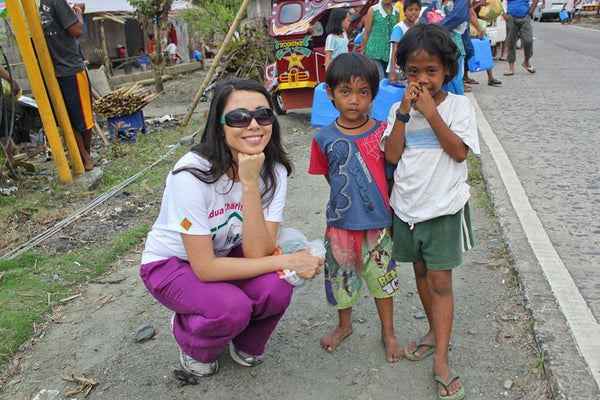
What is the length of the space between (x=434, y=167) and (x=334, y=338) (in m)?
1.01

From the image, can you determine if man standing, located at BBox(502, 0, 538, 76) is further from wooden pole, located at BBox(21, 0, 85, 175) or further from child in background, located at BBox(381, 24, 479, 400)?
child in background, located at BBox(381, 24, 479, 400)

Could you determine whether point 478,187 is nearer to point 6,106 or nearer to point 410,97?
point 410,97

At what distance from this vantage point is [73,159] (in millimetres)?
5434

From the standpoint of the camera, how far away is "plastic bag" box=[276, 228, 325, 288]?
2.36 m

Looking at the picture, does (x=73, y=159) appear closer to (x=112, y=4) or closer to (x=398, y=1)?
(x=398, y=1)

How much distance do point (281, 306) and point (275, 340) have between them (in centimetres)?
46

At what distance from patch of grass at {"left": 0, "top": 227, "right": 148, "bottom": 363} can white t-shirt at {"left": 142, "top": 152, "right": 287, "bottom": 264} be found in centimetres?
105

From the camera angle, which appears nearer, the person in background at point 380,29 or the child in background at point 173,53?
the person in background at point 380,29

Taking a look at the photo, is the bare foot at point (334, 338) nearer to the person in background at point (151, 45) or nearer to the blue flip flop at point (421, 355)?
the blue flip flop at point (421, 355)

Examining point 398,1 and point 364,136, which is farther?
point 398,1

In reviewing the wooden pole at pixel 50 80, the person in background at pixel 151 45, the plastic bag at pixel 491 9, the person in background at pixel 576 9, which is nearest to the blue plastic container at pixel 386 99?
the wooden pole at pixel 50 80

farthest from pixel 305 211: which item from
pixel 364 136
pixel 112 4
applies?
pixel 112 4

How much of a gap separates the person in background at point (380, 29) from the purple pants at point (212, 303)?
4.89m

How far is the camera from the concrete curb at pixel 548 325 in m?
2.14
